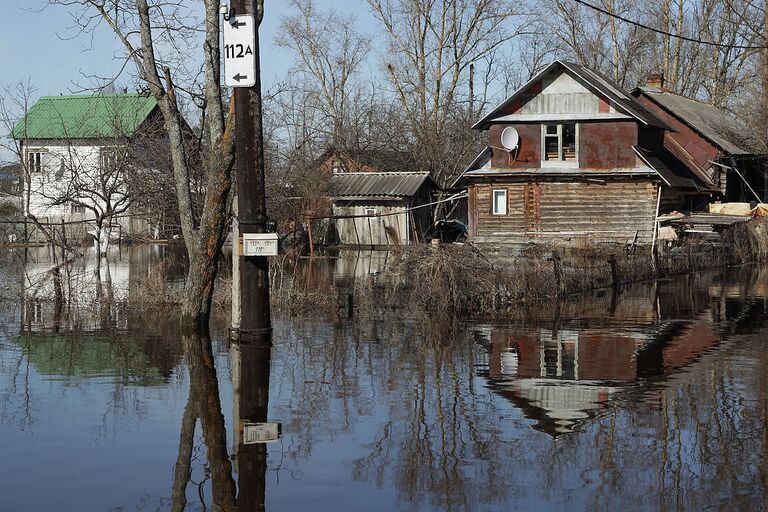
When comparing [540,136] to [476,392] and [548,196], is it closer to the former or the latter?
[548,196]

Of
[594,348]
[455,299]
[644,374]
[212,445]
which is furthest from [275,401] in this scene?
[455,299]

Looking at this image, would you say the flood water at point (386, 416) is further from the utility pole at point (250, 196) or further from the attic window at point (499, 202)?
the attic window at point (499, 202)

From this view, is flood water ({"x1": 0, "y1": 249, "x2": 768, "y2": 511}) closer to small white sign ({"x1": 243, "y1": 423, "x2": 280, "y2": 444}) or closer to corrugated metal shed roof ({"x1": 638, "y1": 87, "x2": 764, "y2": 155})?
small white sign ({"x1": 243, "y1": 423, "x2": 280, "y2": 444})

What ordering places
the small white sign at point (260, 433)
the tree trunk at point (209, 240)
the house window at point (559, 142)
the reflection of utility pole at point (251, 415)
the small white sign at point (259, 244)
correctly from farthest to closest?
the house window at point (559, 142) < the tree trunk at point (209, 240) < the small white sign at point (259, 244) < the small white sign at point (260, 433) < the reflection of utility pole at point (251, 415)

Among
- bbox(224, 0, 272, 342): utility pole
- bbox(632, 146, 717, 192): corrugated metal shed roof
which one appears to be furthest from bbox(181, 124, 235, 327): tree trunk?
bbox(632, 146, 717, 192): corrugated metal shed roof

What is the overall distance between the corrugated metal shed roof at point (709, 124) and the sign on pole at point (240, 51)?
38751 mm

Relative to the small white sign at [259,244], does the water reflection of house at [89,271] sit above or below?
below

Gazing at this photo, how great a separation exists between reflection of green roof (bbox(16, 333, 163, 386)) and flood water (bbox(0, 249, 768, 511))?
2.2 inches

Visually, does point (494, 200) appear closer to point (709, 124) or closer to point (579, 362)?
point (709, 124)

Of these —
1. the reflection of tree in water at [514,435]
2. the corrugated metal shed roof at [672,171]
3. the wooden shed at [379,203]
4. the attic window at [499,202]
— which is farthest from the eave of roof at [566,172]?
the reflection of tree in water at [514,435]

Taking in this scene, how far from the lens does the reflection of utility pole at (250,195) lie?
1437 cm

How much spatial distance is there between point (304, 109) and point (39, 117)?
16.3 m

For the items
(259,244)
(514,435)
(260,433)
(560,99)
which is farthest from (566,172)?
(260,433)

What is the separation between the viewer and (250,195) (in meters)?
14.5
